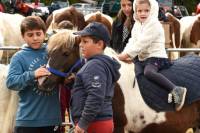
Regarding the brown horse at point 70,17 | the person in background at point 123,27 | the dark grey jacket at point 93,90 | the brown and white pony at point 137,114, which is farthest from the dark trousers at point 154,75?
the brown horse at point 70,17

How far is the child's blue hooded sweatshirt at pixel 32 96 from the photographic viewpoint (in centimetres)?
425

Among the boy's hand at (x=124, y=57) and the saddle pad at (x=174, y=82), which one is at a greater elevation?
the boy's hand at (x=124, y=57)

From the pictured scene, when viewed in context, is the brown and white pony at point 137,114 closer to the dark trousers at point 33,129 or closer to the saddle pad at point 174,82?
the saddle pad at point 174,82

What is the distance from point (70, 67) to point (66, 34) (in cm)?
28

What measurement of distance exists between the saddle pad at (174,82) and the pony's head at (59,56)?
0.85 metres

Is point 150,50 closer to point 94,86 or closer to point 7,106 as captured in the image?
point 94,86

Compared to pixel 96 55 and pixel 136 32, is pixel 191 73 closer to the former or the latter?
pixel 136 32

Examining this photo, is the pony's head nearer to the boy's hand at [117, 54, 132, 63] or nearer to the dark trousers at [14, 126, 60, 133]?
the dark trousers at [14, 126, 60, 133]

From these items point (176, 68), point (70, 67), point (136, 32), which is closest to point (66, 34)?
point (70, 67)

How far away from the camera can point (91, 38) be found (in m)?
3.99

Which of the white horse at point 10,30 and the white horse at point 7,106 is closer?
the white horse at point 7,106

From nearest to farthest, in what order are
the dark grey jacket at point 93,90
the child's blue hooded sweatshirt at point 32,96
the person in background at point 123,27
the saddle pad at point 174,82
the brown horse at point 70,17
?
the dark grey jacket at point 93,90
the child's blue hooded sweatshirt at point 32,96
the saddle pad at point 174,82
the person in background at point 123,27
the brown horse at point 70,17

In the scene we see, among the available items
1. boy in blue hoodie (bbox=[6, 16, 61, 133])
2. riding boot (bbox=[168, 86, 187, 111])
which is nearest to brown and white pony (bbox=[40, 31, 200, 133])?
riding boot (bbox=[168, 86, 187, 111])

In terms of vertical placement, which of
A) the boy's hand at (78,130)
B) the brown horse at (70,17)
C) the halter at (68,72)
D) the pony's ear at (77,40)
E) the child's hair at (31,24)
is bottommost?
the boy's hand at (78,130)
